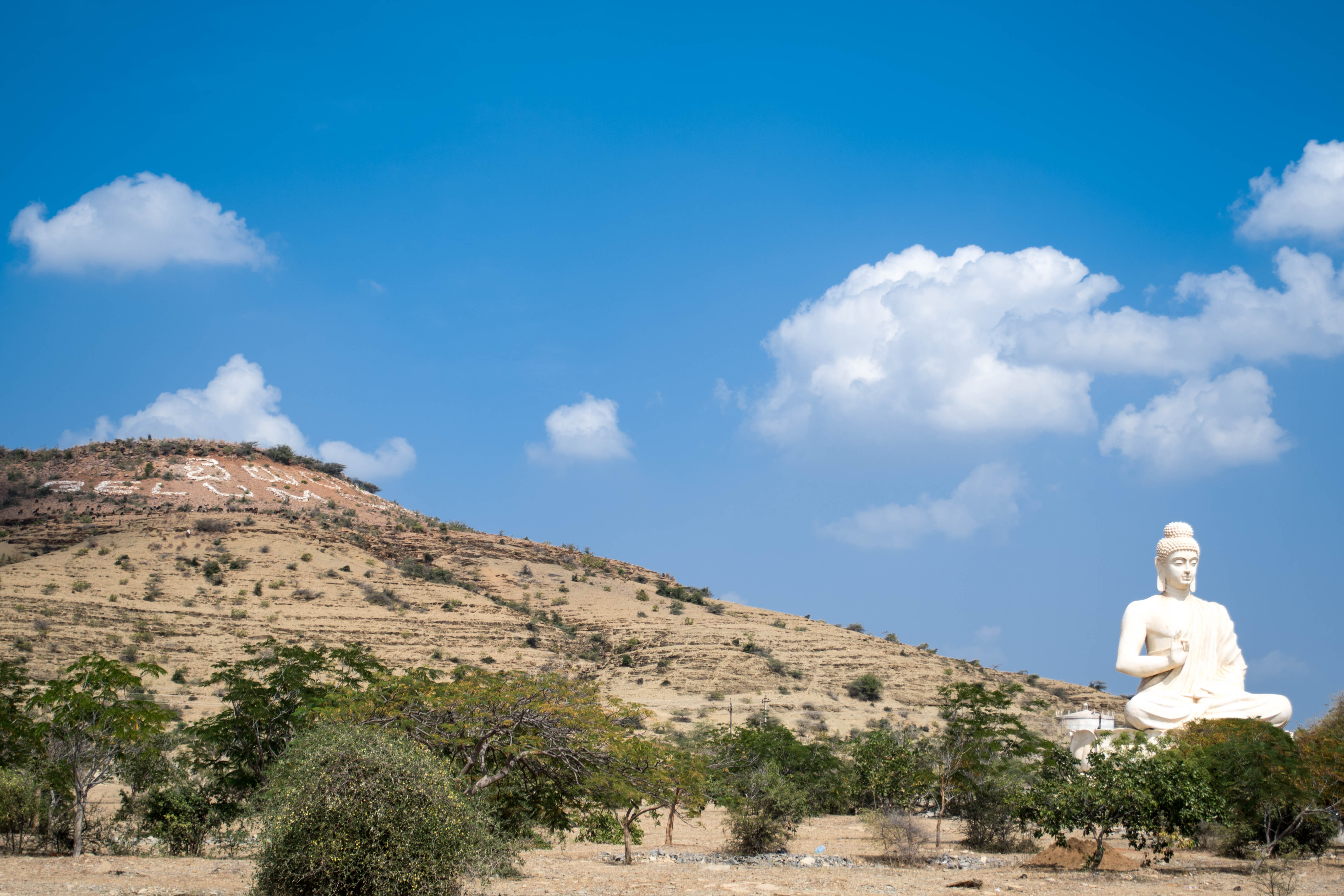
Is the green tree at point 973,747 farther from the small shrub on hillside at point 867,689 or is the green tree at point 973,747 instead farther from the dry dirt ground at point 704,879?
the small shrub on hillside at point 867,689

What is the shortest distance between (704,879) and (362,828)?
7.79 metres

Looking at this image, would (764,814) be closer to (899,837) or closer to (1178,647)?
(899,837)

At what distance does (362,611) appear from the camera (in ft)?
195

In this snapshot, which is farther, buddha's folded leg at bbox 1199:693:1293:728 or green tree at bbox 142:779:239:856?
buddha's folded leg at bbox 1199:693:1293:728

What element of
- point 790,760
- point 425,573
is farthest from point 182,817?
point 425,573

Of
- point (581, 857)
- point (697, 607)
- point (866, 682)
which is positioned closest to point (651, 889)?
point (581, 857)

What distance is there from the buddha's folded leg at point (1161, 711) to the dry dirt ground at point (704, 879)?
3.19 m

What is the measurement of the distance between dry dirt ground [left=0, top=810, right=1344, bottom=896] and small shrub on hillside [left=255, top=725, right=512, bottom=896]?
210cm

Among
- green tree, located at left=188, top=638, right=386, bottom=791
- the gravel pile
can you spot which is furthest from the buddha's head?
green tree, located at left=188, top=638, right=386, bottom=791

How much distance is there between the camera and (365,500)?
308ft

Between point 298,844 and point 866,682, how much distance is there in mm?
48701

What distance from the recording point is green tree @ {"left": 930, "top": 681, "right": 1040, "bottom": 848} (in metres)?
22.7

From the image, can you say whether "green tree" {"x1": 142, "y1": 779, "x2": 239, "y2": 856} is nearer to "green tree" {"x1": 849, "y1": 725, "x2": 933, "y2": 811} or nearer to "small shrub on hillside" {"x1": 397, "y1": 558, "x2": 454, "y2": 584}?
"green tree" {"x1": 849, "y1": 725, "x2": 933, "y2": 811}

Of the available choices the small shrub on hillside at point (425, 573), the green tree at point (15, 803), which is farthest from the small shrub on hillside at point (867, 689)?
the green tree at point (15, 803)
